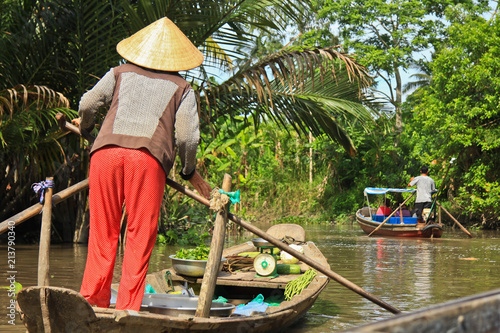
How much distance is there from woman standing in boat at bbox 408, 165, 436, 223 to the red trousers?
12505 mm

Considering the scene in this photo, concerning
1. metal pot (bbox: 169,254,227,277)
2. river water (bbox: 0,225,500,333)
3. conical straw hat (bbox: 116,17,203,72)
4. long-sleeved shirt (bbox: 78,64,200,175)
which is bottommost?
river water (bbox: 0,225,500,333)

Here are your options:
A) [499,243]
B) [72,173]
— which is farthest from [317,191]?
[72,173]

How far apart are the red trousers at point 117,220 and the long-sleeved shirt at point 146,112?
8 centimetres

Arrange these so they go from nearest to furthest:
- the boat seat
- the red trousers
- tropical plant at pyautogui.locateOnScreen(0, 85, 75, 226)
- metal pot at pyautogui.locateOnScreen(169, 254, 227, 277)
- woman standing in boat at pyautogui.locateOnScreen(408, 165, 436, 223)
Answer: the red trousers
metal pot at pyautogui.locateOnScreen(169, 254, 227, 277)
the boat seat
tropical plant at pyautogui.locateOnScreen(0, 85, 75, 226)
woman standing in boat at pyautogui.locateOnScreen(408, 165, 436, 223)

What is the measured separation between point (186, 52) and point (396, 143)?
22.0m

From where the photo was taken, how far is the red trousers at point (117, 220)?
3236 mm

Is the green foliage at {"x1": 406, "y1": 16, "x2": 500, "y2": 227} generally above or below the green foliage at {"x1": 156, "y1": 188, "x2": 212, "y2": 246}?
above

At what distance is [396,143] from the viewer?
24.8 metres

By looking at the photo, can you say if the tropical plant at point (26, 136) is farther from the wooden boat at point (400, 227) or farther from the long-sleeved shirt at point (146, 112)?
the wooden boat at point (400, 227)

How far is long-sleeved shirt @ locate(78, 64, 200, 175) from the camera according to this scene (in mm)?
3338

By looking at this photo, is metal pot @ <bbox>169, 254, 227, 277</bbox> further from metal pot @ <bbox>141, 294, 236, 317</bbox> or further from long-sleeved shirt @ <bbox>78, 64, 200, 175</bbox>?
long-sleeved shirt @ <bbox>78, 64, 200, 175</bbox>

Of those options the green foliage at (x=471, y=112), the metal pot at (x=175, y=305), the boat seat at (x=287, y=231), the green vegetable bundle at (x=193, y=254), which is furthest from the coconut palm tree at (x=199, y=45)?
the green foliage at (x=471, y=112)

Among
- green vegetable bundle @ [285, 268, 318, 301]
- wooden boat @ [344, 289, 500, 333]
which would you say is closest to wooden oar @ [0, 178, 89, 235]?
green vegetable bundle @ [285, 268, 318, 301]

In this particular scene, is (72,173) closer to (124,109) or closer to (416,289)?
(416,289)
